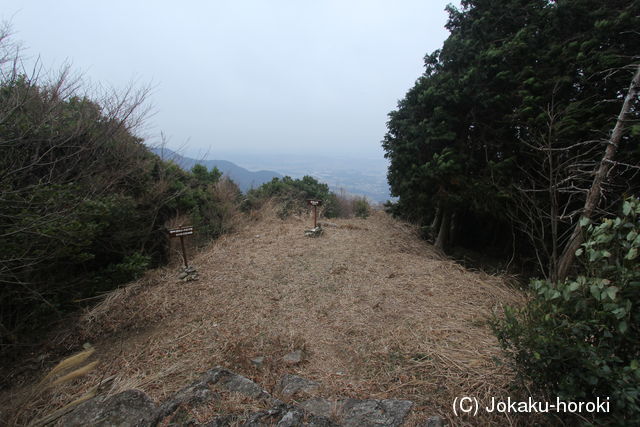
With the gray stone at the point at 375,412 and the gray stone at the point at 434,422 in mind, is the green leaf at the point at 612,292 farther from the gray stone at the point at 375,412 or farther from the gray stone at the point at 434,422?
the gray stone at the point at 375,412

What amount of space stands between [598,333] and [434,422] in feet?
3.28

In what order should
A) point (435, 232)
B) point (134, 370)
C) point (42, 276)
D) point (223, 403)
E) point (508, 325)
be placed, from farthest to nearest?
point (435, 232)
point (42, 276)
point (134, 370)
point (223, 403)
point (508, 325)

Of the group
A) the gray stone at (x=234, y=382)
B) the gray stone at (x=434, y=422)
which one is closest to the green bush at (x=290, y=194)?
the gray stone at (x=234, y=382)

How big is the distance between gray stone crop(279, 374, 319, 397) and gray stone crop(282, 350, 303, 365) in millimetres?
167

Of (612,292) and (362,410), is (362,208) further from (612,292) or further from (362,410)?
(612,292)

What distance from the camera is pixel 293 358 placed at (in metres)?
2.43

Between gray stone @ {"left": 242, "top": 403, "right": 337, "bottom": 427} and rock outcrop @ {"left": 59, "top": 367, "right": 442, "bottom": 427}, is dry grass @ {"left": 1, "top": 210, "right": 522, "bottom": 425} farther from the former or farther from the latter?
gray stone @ {"left": 242, "top": 403, "right": 337, "bottom": 427}

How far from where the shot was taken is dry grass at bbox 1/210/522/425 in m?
2.06

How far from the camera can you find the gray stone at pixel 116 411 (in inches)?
68.5

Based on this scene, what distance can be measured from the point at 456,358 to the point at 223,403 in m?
1.86

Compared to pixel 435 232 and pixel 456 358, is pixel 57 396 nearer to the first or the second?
pixel 456 358

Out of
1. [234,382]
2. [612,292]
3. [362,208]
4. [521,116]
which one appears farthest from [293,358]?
[362,208]

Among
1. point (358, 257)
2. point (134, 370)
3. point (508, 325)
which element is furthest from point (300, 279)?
point (508, 325)

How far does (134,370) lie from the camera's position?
2354mm
